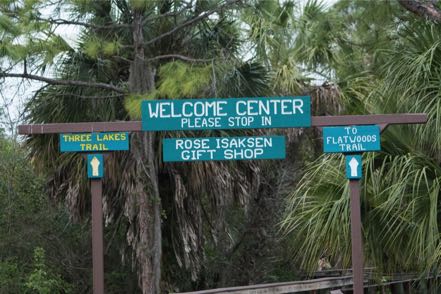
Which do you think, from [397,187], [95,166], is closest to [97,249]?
[95,166]

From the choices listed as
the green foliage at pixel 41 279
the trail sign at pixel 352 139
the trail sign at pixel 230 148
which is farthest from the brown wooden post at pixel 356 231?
the green foliage at pixel 41 279

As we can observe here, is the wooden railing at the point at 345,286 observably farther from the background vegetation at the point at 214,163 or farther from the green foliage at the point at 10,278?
the green foliage at the point at 10,278

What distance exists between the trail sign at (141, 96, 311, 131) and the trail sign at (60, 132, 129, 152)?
0.70 meters

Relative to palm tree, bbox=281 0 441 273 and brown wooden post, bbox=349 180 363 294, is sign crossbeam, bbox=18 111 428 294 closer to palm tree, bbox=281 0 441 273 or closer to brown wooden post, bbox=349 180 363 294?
brown wooden post, bbox=349 180 363 294

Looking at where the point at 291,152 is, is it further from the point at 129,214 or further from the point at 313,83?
the point at 129,214

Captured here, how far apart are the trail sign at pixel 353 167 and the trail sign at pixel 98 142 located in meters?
2.51

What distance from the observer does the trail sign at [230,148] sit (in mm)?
8734

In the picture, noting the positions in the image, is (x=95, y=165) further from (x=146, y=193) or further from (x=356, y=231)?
(x=356, y=231)

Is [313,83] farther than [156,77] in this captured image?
Yes

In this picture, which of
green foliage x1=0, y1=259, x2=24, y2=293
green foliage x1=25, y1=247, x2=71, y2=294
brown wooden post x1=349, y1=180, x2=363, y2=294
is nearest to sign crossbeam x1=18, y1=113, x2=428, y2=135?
brown wooden post x1=349, y1=180, x2=363, y2=294

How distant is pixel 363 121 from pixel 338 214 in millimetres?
1136

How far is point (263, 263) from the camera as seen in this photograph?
16.0 meters

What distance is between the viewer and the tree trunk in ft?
38.2

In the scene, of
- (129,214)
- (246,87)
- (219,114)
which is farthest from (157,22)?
(219,114)
